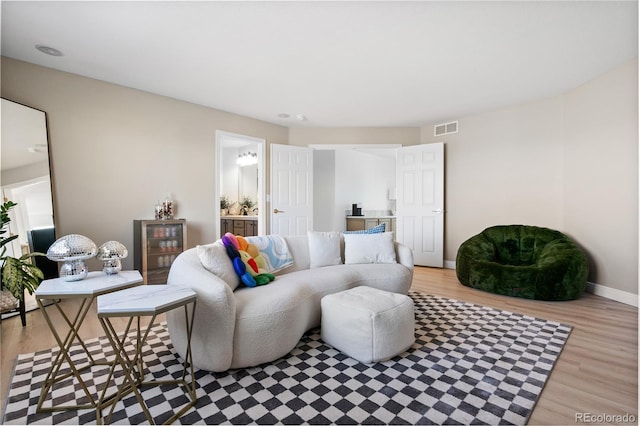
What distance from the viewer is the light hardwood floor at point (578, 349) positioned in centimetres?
165

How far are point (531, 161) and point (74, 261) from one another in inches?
203

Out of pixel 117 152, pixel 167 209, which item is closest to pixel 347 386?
pixel 167 209

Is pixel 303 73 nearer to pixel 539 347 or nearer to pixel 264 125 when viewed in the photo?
pixel 264 125

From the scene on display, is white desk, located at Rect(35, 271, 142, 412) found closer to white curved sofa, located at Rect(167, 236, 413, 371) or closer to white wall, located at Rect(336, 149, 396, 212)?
white curved sofa, located at Rect(167, 236, 413, 371)

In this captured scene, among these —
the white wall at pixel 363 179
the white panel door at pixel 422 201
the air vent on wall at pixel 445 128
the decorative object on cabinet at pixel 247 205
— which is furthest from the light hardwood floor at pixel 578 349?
the white wall at pixel 363 179

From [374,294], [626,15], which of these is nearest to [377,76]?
[626,15]

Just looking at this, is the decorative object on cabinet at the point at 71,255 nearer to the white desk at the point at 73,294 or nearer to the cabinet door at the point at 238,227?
the white desk at the point at 73,294

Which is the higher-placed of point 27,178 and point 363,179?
point 363,179

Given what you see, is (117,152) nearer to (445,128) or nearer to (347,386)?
(347,386)

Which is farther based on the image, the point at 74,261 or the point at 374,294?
the point at 374,294

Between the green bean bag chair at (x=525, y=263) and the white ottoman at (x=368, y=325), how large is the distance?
2017 millimetres

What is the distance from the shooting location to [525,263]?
13.6 feet

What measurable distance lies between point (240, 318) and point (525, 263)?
379cm

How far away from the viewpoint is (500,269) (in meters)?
3.70
